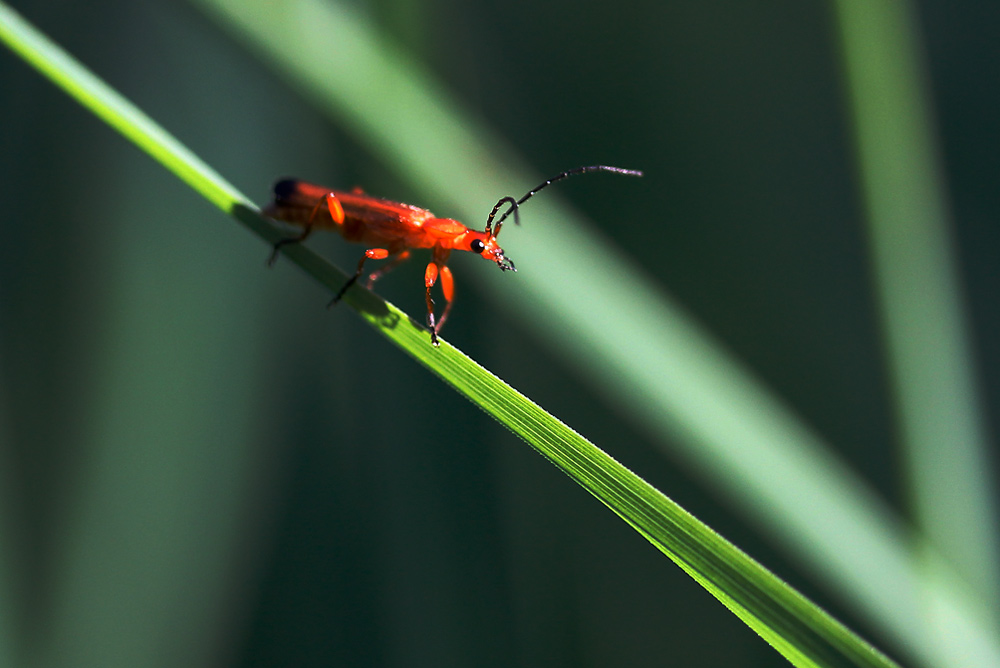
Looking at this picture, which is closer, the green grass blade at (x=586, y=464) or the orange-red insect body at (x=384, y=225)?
the green grass blade at (x=586, y=464)

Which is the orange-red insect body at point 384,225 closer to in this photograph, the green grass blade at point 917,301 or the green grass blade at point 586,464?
the green grass blade at point 586,464

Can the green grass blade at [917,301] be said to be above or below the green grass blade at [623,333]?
above

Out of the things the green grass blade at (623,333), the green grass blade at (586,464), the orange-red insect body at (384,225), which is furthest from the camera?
the orange-red insect body at (384,225)

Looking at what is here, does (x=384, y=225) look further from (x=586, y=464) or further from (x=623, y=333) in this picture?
(x=586, y=464)

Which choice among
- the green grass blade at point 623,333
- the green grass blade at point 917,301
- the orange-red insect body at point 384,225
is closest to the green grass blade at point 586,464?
the orange-red insect body at point 384,225

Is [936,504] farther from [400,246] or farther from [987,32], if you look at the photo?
[400,246]

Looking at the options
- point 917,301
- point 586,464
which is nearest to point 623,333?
point 586,464

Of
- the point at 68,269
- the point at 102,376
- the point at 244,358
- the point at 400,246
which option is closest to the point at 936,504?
the point at 400,246

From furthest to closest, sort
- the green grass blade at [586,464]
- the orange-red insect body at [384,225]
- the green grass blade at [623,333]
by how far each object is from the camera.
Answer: the orange-red insect body at [384,225], the green grass blade at [623,333], the green grass blade at [586,464]
